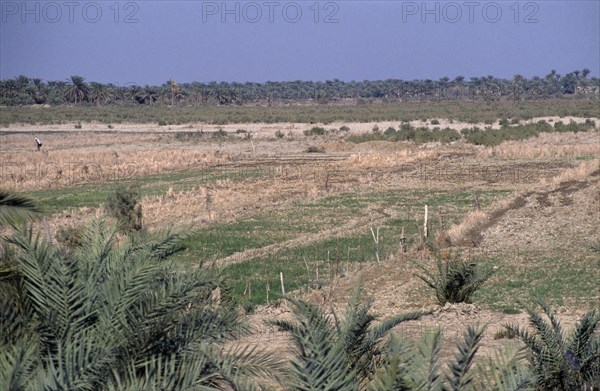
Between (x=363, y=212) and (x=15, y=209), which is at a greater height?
(x=15, y=209)

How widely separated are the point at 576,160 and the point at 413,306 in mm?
37291

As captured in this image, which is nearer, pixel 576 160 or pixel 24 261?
pixel 24 261

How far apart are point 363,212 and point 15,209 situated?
24.2 metres

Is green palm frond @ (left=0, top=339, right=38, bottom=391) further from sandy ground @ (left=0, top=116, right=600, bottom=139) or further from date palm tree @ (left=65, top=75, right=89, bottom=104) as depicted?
date palm tree @ (left=65, top=75, right=89, bottom=104)

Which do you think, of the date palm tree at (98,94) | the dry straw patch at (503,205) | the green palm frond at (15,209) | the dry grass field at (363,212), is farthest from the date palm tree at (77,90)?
the green palm frond at (15,209)

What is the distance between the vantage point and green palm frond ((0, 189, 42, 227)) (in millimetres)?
8898

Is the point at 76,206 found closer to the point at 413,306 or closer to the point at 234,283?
the point at 234,283

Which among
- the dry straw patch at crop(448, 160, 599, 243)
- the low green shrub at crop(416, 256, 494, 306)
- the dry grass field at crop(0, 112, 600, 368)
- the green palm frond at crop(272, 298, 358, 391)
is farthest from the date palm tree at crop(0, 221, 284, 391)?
the dry straw patch at crop(448, 160, 599, 243)

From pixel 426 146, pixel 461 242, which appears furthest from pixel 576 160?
pixel 461 242

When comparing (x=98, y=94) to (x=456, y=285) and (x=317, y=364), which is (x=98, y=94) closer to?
(x=456, y=285)

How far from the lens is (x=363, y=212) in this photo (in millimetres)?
32656

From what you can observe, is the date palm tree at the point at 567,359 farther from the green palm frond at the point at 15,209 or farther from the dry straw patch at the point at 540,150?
the dry straw patch at the point at 540,150

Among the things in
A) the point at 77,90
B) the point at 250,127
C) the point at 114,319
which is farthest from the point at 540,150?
the point at 77,90

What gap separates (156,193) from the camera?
3822 centimetres
